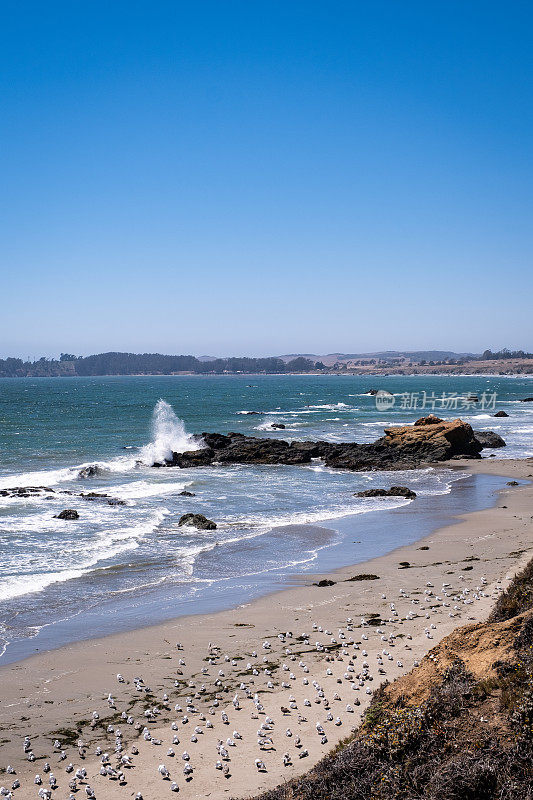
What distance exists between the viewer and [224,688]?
343 inches

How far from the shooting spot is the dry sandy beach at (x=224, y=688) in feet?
21.9

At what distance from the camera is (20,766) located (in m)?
6.89

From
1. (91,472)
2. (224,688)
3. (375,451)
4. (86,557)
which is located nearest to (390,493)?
(375,451)

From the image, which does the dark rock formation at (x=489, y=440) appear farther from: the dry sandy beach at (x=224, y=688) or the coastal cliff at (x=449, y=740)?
the coastal cliff at (x=449, y=740)

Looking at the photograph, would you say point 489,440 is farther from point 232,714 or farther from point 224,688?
point 232,714

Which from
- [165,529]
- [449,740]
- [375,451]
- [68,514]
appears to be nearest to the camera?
[449,740]

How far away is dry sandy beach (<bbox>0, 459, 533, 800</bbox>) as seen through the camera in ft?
21.9

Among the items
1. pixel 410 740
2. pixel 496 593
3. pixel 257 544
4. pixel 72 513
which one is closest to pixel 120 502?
pixel 72 513

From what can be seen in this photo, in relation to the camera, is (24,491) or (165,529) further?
(24,491)

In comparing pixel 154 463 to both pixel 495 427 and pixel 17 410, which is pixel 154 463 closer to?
pixel 495 427

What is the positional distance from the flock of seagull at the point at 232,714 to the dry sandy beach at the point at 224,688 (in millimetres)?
20

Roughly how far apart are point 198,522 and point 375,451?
19230 millimetres

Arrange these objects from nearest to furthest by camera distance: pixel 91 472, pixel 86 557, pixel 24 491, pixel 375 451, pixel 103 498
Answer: pixel 86 557 → pixel 103 498 → pixel 24 491 → pixel 91 472 → pixel 375 451

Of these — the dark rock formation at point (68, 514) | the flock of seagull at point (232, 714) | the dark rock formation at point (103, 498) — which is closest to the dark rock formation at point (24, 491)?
the dark rock formation at point (103, 498)
